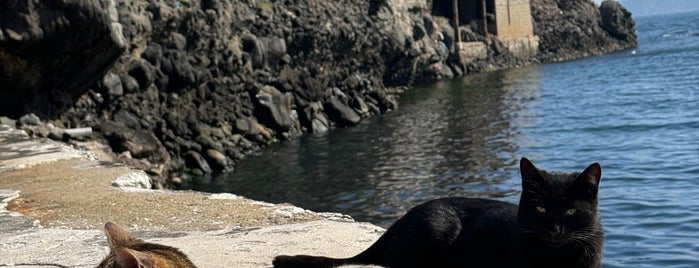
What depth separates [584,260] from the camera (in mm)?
5910

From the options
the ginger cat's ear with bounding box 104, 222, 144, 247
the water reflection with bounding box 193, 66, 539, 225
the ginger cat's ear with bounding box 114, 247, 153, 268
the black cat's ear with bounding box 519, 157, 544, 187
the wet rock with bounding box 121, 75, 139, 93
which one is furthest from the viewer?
the wet rock with bounding box 121, 75, 139, 93

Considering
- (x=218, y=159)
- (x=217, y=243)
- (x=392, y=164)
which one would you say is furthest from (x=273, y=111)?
(x=217, y=243)

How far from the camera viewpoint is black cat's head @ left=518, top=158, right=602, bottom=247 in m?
5.80

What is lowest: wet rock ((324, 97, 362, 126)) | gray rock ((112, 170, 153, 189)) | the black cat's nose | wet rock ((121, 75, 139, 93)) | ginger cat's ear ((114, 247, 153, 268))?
wet rock ((324, 97, 362, 126))

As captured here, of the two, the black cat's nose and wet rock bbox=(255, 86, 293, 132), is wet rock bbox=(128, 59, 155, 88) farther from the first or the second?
the black cat's nose

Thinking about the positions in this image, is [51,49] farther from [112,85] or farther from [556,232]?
[556,232]

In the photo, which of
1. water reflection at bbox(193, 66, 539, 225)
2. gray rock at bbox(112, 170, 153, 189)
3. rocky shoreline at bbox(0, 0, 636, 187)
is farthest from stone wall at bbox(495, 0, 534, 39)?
gray rock at bbox(112, 170, 153, 189)

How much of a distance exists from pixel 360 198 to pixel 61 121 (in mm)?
7712

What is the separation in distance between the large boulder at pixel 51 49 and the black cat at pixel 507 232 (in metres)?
12.8

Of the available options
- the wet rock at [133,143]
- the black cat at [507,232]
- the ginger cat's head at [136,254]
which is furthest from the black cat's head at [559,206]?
the wet rock at [133,143]

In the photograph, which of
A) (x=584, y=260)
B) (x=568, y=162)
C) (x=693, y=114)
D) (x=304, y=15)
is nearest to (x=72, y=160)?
(x=584, y=260)

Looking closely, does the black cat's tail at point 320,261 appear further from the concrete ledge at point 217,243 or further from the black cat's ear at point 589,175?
the black cat's ear at point 589,175

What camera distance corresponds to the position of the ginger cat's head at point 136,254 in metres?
3.07

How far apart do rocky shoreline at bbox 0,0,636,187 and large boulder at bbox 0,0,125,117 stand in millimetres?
27
